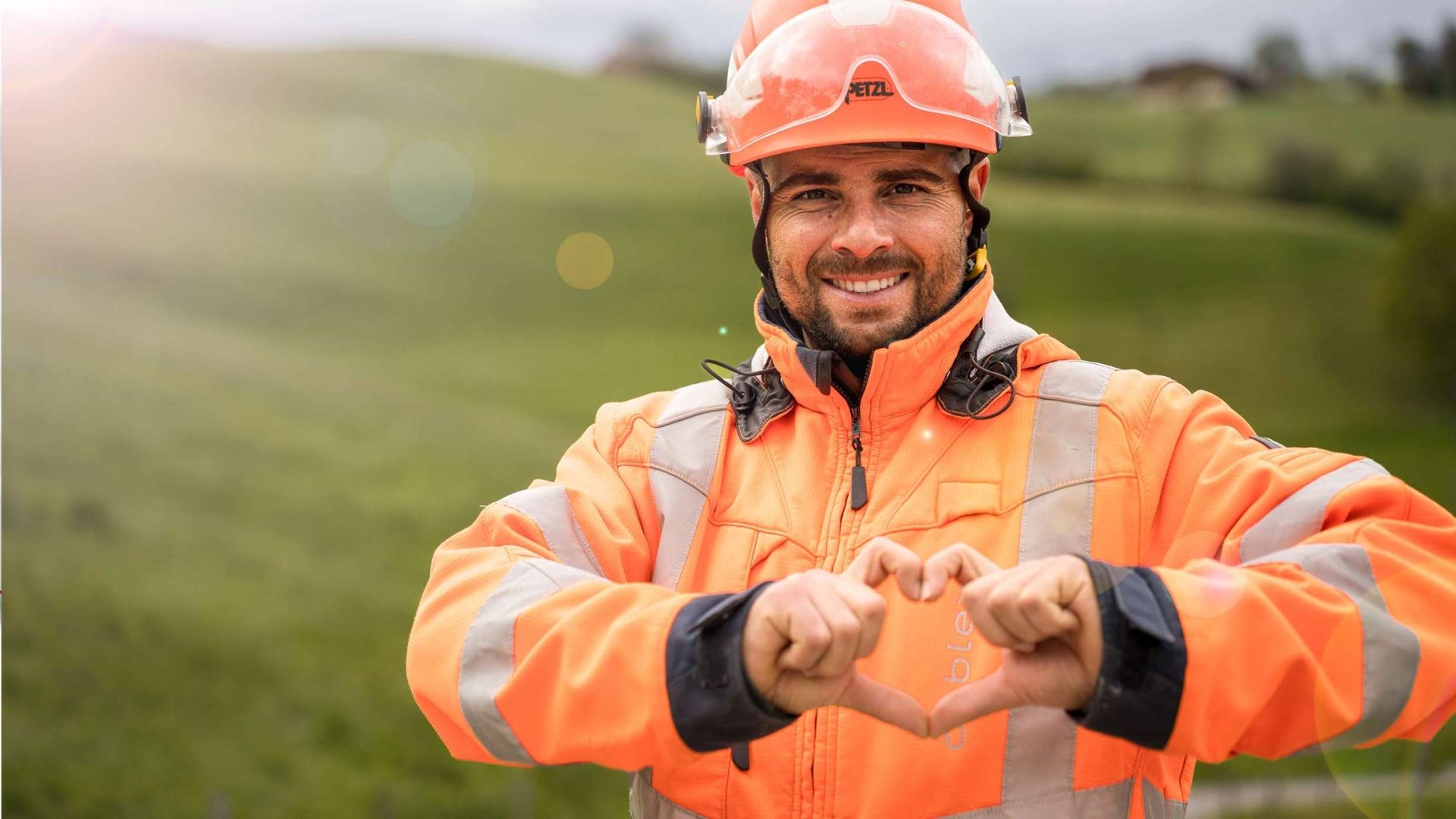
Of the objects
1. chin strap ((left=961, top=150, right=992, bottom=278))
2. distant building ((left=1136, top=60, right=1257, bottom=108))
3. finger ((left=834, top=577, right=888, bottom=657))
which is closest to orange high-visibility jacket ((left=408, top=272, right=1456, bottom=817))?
chin strap ((left=961, top=150, right=992, bottom=278))

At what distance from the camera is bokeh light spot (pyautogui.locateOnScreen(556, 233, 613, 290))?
154ft

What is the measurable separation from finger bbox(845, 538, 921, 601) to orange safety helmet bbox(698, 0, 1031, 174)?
1243 millimetres

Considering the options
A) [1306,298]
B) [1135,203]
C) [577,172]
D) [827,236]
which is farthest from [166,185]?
[827,236]

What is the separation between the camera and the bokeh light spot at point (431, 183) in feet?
169

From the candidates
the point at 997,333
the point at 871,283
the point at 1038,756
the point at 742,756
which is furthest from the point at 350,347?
the point at 1038,756

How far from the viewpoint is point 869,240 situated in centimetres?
301

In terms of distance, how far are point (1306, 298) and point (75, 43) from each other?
52.0 metres

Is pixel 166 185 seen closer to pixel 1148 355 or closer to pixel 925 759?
pixel 1148 355

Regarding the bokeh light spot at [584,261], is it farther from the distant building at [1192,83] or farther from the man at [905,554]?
the man at [905,554]

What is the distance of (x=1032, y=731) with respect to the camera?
259cm

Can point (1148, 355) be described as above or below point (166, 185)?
below

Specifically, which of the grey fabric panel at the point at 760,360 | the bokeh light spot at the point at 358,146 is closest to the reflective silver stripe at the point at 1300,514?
the grey fabric panel at the point at 760,360

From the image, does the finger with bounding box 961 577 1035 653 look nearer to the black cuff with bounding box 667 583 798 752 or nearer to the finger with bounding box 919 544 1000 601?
the finger with bounding box 919 544 1000 601

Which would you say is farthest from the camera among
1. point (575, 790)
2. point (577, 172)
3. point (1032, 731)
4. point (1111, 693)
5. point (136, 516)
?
point (577, 172)
